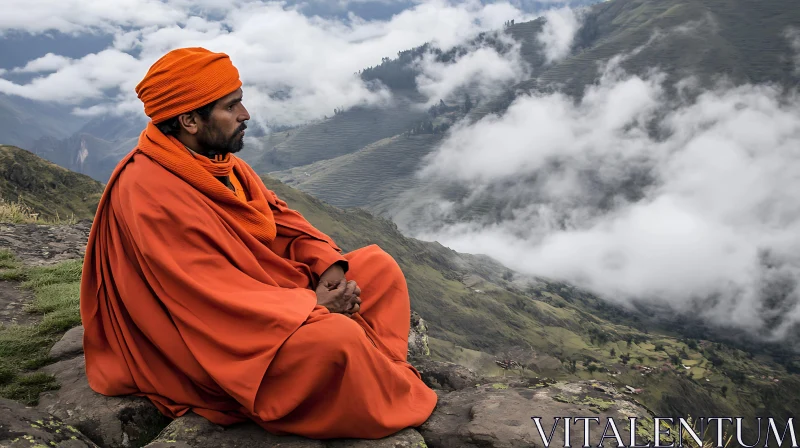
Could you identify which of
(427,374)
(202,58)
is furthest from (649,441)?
(202,58)

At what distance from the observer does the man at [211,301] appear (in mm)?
3602

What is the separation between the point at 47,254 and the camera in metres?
9.05

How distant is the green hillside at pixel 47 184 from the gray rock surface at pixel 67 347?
1445 inches

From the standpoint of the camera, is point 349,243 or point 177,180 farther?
point 349,243

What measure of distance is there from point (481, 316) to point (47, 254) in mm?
155688

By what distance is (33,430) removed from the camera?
3359 millimetres

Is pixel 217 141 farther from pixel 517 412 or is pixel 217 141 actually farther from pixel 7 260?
pixel 7 260

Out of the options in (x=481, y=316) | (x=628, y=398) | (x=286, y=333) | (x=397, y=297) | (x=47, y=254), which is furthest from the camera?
(x=481, y=316)

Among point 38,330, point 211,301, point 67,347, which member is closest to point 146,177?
point 211,301

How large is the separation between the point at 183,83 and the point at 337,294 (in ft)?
6.45

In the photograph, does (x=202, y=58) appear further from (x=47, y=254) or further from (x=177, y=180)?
(x=47, y=254)

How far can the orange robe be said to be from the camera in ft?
11.8

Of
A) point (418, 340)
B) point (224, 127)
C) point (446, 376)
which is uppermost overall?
point (224, 127)

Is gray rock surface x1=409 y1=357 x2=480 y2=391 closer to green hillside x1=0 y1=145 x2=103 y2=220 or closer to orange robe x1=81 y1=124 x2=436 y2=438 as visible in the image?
orange robe x1=81 y1=124 x2=436 y2=438
